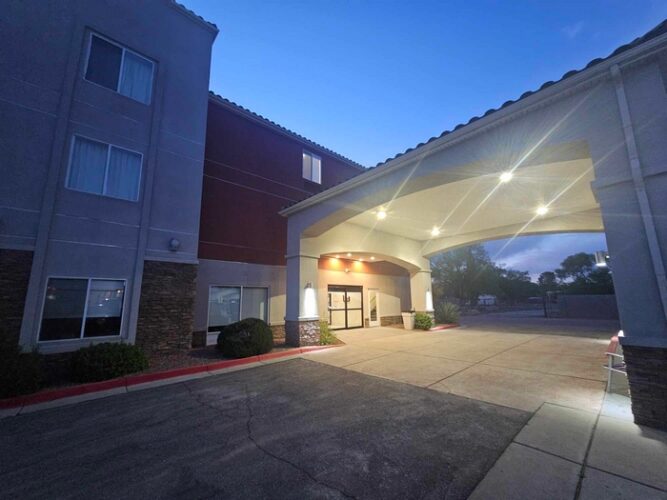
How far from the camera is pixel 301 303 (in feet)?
36.1

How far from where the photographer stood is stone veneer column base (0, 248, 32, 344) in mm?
6566

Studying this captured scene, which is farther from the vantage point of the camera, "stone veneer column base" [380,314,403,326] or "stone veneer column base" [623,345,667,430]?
"stone veneer column base" [380,314,403,326]

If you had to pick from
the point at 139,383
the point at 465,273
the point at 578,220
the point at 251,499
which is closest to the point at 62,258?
the point at 139,383

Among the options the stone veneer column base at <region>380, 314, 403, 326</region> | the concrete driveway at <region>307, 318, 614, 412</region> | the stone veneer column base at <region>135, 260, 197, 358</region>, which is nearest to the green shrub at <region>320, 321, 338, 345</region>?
the concrete driveway at <region>307, 318, 614, 412</region>

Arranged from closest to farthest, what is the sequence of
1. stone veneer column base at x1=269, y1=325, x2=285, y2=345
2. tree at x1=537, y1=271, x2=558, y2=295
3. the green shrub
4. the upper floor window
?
the upper floor window < the green shrub < stone veneer column base at x1=269, y1=325, x2=285, y2=345 < tree at x1=537, y1=271, x2=558, y2=295

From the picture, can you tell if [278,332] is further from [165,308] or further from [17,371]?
[17,371]

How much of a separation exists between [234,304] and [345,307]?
730 centimetres

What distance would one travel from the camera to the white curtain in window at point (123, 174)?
27.9ft

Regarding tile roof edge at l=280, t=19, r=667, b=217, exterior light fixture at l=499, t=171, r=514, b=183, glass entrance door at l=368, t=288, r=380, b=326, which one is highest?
tile roof edge at l=280, t=19, r=667, b=217

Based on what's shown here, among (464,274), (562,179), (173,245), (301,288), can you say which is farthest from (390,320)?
(464,274)

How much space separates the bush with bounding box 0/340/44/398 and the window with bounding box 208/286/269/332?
5067mm

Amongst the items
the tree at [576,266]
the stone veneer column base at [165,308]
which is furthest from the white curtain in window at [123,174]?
the tree at [576,266]

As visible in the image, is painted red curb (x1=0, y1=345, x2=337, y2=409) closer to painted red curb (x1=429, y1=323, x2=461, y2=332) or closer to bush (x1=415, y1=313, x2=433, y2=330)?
bush (x1=415, y1=313, x2=433, y2=330)

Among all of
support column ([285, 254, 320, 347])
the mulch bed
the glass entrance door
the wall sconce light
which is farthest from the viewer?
the glass entrance door
